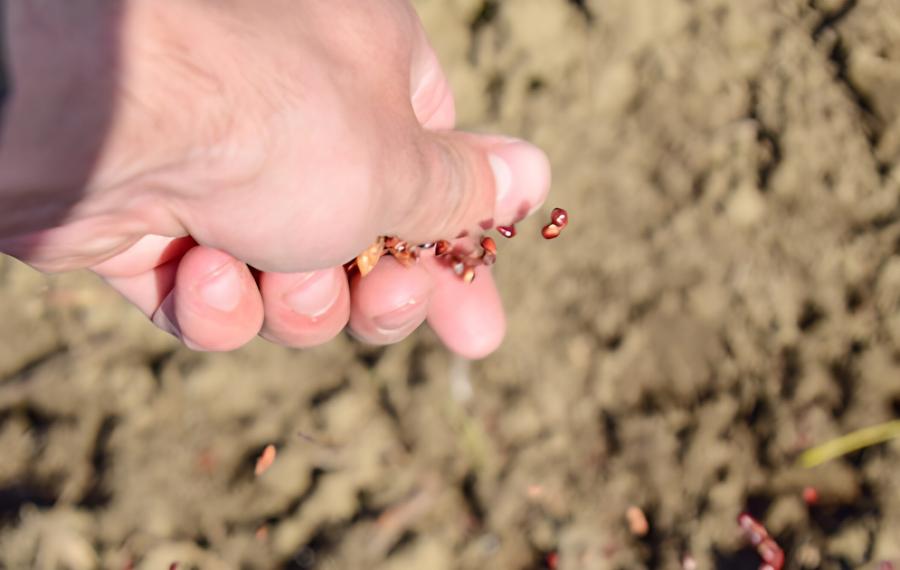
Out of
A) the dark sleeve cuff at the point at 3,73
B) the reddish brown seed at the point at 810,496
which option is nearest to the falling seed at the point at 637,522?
the reddish brown seed at the point at 810,496

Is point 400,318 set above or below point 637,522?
above

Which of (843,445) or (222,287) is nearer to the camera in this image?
(222,287)

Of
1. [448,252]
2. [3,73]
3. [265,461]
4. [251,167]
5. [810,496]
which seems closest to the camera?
[3,73]

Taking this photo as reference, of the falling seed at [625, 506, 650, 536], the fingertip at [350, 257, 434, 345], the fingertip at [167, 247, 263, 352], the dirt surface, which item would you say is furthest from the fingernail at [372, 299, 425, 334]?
the falling seed at [625, 506, 650, 536]

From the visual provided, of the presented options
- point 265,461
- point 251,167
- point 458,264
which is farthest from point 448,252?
point 265,461

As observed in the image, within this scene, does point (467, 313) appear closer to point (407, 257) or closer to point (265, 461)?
point (407, 257)

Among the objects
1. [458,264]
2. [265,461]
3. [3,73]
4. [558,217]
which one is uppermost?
[3,73]

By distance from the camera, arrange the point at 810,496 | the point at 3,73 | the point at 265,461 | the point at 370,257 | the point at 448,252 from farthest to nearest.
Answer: the point at 265,461, the point at 810,496, the point at 448,252, the point at 370,257, the point at 3,73
